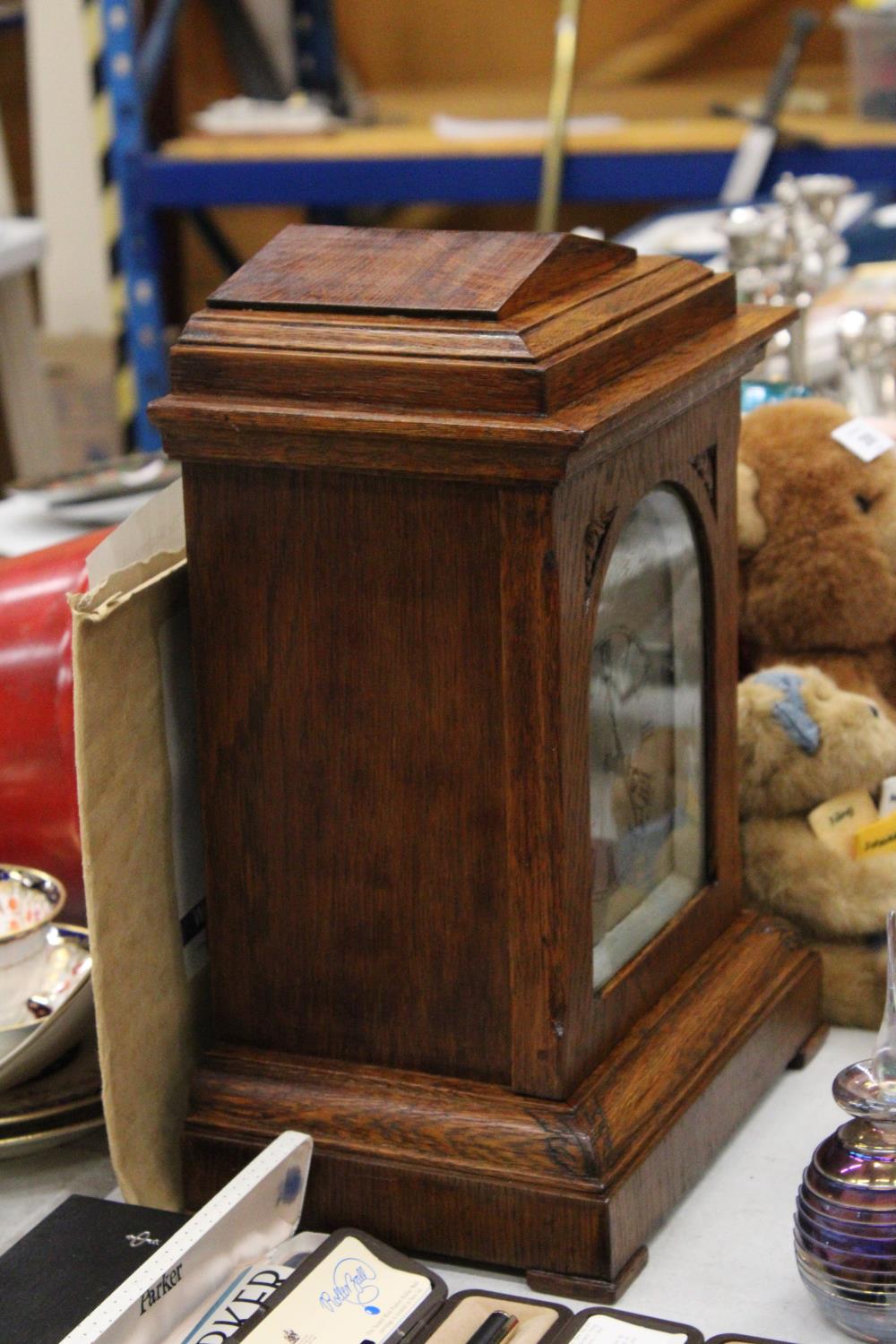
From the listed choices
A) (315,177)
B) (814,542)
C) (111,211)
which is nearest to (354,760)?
(814,542)

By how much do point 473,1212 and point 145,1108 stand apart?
159mm

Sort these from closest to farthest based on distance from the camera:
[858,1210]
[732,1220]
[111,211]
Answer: [858,1210] → [732,1220] → [111,211]

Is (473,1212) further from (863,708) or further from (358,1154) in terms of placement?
(863,708)

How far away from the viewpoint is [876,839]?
944 millimetres

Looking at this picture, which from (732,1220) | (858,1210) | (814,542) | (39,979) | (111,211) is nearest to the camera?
(858,1210)

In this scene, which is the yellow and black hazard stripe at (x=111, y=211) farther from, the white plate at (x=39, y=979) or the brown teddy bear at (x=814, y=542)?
the white plate at (x=39, y=979)

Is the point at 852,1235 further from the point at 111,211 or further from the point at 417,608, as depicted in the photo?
the point at 111,211

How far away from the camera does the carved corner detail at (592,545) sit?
28.9 inches

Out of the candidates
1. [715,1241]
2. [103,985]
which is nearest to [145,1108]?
[103,985]

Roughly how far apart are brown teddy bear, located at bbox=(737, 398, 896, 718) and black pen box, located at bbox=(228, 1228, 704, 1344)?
47 cm

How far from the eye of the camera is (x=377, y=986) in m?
0.78

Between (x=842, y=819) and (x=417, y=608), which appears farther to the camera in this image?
(x=842, y=819)

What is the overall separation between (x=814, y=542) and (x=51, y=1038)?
52cm

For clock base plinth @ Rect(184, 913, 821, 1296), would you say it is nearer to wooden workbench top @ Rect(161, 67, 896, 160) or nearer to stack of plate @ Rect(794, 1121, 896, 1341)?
stack of plate @ Rect(794, 1121, 896, 1341)
